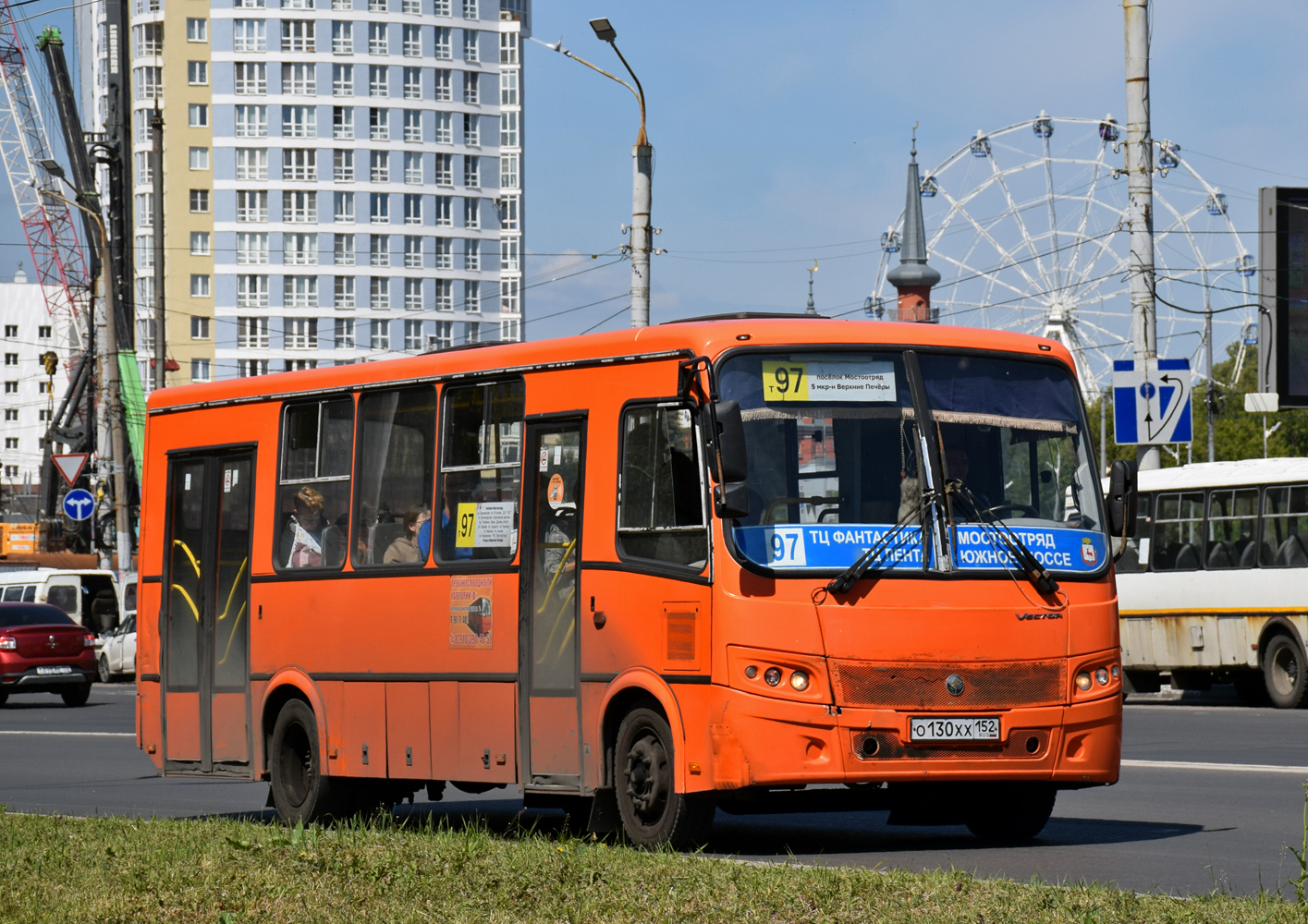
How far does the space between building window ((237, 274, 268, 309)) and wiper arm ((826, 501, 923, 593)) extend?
379 ft

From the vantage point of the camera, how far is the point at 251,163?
121875 millimetres

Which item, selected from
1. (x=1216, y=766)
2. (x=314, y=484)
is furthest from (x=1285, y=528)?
(x=314, y=484)

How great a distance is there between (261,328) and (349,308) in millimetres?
5274

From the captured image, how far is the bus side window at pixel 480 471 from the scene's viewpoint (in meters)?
12.0

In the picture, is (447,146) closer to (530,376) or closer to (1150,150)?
(1150,150)

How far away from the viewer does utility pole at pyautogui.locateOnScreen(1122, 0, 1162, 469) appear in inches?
988

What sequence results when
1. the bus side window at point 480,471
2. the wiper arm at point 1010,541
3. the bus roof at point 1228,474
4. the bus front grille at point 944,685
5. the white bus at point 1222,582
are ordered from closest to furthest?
1. the bus front grille at point 944,685
2. the wiper arm at point 1010,541
3. the bus side window at point 480,471
4. the white bus at point 1222,582
5. the bus roof at point 1228,474

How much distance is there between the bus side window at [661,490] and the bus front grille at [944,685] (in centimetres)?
95

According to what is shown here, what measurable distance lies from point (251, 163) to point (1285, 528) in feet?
335

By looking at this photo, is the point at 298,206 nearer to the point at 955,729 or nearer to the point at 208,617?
the point at 208,617

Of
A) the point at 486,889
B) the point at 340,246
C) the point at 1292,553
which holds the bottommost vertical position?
the point at 486,889

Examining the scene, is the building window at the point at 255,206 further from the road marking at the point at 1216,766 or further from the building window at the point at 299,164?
the road marking at the point at 1216,766

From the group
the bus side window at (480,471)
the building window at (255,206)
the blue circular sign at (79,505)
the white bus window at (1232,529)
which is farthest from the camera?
the building window at (255,206)

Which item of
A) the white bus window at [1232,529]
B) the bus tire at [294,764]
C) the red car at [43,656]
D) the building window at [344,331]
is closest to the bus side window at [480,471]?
the bus tire at [294,764]
